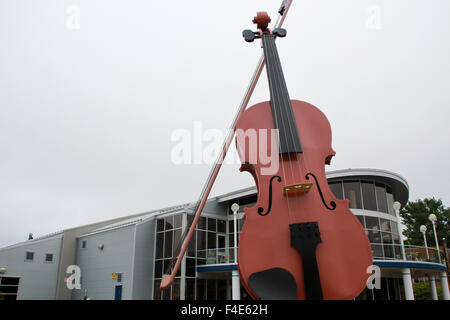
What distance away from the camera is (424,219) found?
39531mm

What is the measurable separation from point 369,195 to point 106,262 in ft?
51.4

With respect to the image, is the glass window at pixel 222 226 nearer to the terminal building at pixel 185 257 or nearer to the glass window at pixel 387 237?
the terminal building at pixel 185 257

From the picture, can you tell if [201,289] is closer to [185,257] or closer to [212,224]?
[185,257]

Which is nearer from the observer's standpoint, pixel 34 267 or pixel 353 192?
pixel 353 192

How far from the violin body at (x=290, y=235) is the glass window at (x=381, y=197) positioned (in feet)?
48.7

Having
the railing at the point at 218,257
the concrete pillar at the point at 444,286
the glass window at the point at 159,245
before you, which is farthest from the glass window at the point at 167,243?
the concrete pillar at the point at 444,286

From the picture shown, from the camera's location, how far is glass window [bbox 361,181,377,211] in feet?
53.7

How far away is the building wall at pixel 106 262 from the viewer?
60.5 feet

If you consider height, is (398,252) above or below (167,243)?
below

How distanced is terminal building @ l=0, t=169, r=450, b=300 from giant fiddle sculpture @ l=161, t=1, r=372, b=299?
472 inches

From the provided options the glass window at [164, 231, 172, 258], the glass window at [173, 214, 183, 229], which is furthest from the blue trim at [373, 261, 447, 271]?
the glass window at [164, 231, 172, 258]

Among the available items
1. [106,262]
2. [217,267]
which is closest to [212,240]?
[217,267]
